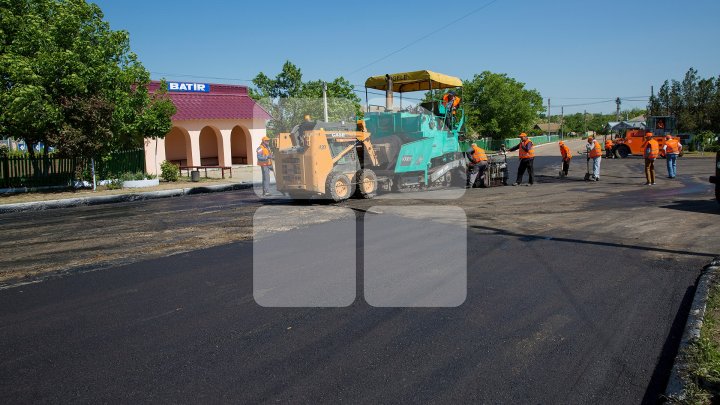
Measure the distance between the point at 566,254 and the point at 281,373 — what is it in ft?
15.7

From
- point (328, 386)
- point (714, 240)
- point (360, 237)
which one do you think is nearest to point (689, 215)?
point (714, 240)

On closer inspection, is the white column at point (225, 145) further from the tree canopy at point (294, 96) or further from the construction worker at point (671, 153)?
the construction worker at point (671, 153)

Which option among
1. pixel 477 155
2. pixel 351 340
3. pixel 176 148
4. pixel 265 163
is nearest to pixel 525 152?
pixel 477 155

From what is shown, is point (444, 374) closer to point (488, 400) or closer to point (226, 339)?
point (488, 400)

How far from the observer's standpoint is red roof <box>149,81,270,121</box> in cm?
2969

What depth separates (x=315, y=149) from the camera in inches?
486

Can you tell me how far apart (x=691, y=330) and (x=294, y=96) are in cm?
3495

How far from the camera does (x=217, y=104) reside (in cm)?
3134

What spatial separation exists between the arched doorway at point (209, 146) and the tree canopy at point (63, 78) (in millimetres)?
15295

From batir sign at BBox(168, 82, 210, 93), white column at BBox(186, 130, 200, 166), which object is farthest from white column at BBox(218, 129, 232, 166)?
batir sign at BBox(168, 82, 210, 93)

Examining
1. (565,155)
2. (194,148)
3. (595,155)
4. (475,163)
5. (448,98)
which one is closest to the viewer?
(448,98)

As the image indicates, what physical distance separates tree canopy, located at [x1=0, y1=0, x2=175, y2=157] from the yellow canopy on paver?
913cm

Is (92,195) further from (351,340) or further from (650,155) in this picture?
(650,155)

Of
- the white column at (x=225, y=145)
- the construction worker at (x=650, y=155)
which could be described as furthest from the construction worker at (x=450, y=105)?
the white column at (x=225, y=145)
